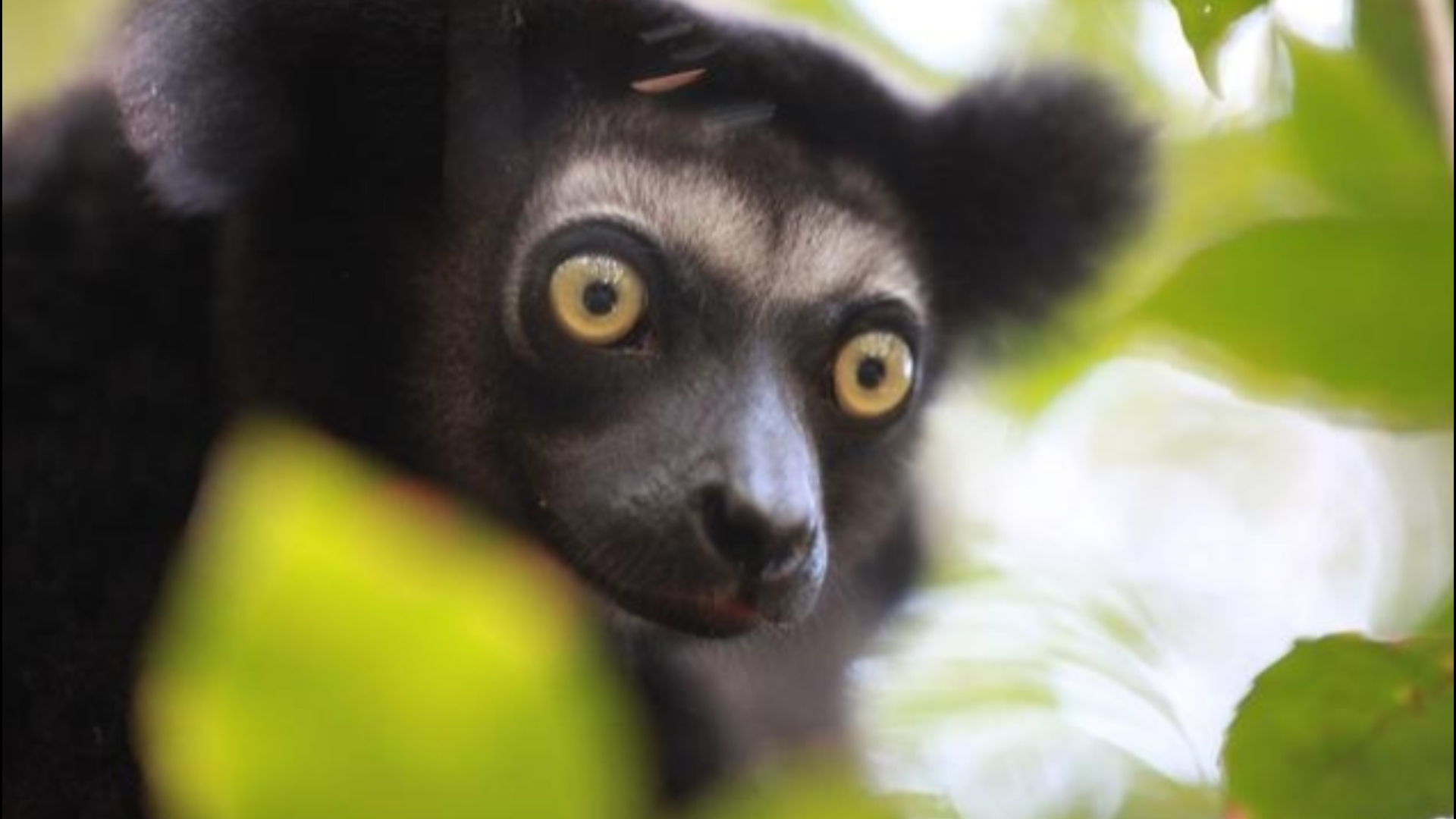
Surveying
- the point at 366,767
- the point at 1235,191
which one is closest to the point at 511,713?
the point at 366,767

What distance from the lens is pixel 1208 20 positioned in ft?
4.78

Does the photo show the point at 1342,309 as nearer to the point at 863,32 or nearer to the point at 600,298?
the point at 600,298

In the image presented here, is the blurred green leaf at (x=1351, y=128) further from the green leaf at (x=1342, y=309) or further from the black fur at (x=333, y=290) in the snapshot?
the black fur at (x=333, y=290)

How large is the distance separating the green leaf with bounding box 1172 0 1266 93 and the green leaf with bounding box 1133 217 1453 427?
44cm

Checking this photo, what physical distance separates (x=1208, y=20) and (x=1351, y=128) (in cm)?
69

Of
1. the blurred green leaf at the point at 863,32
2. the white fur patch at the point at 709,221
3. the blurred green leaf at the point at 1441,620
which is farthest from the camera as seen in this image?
the blurred green leaf at the point at 863,32

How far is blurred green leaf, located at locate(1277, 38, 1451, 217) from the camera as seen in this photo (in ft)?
6.79

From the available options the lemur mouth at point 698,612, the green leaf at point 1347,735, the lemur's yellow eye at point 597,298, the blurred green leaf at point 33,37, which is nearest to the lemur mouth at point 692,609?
the lemur mouth at point 698,612

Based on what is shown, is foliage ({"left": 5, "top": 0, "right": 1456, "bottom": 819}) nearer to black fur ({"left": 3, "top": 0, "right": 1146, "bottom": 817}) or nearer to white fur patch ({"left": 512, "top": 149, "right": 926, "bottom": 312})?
black fur ({"left": 3, "top": 0, "right": 1146, "bottom": 817})

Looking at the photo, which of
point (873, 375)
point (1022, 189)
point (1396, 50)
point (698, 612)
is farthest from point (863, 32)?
point (1396, 50)

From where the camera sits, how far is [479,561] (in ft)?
2.49

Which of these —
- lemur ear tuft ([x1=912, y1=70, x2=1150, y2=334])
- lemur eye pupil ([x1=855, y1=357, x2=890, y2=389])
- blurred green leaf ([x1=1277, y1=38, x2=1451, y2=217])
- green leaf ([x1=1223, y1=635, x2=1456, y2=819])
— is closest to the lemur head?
lemur eye pupil ([x1=855, y1=357, x2=890, y2=389])

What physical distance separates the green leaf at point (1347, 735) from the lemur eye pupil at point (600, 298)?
159cm

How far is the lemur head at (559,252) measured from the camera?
2.80 m
